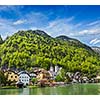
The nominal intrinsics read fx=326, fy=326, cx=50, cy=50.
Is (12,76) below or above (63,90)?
above

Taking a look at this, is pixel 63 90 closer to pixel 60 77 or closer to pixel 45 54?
pixel 60 77

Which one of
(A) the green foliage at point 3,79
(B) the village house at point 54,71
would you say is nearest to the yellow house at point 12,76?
(A) the green foliage at point 3,79

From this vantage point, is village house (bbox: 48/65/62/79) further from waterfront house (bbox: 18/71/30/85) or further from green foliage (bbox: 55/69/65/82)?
waterfront house (bbox: 18/71/30/85)

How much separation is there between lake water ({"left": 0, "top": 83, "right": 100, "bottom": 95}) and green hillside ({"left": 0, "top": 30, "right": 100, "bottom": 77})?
0.10 meters

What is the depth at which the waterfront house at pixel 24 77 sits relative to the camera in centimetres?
232

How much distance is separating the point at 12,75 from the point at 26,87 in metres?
0.13

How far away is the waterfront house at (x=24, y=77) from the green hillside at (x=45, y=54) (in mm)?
41

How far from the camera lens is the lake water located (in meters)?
2.29

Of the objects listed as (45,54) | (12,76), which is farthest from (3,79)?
(45,54)

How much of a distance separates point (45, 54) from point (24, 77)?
0.74 feet

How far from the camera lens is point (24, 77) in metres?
2.32

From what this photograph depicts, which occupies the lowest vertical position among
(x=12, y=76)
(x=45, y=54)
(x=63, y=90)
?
(x=63, y=90)

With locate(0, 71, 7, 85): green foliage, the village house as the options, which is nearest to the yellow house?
locate(0, 71, 7, 85): green foliage
